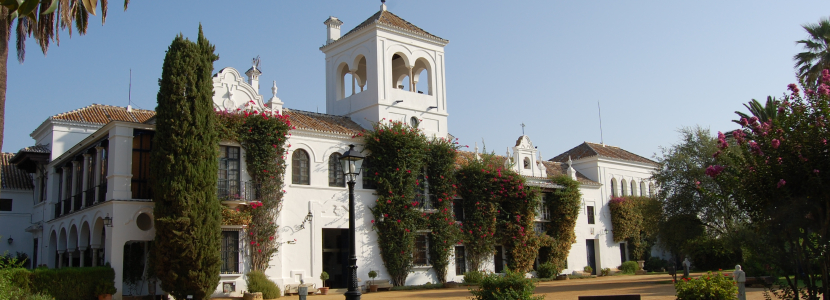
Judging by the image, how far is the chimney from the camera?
33.1 meters

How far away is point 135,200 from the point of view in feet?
71.8

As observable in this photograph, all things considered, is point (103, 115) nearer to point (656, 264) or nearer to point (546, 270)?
point (546, 270)

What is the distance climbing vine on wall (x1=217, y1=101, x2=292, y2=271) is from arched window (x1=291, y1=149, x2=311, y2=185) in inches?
37.4

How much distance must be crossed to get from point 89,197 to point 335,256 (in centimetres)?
932

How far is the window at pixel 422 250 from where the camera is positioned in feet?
95.0

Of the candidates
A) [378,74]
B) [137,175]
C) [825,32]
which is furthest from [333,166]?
[825,32]

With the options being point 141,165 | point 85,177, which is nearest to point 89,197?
point 85,177

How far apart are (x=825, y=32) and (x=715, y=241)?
10.2 meters

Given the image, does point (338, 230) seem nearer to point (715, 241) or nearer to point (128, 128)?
point (128, 128)

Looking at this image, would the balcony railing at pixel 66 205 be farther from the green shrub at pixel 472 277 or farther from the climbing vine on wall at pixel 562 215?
the climbing vine on wall at pixel 562 215

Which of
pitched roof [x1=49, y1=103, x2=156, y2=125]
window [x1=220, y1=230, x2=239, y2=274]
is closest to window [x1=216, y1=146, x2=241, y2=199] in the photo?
window [x1=220, y1=230, x2=239, y2=274]

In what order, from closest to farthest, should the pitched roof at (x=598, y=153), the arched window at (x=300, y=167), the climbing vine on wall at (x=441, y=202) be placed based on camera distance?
the arched window at (x=300, y=167), the climbing vine on wall at (x=441, y=202), the pitched roof at (x=598, y=153)

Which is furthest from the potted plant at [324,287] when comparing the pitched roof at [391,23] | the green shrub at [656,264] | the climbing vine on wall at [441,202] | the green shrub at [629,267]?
the green shrub at [656,264]

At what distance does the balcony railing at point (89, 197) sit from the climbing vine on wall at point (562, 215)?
69.9 feet
